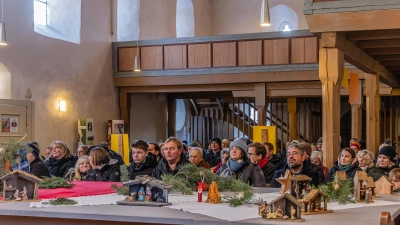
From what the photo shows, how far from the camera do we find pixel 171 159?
693 centimetres

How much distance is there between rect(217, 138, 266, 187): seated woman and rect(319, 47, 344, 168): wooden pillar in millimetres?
2461

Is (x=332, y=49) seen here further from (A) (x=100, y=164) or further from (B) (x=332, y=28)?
(A) (x=100, y=164)

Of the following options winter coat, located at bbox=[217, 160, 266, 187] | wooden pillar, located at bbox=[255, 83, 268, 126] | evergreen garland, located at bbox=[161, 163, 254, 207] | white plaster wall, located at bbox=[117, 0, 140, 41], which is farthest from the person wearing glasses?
white plaster wall, located at bbox=[117, 0, 140, 41]

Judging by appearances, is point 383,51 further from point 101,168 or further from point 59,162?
point 101,168

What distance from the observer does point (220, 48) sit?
63.6ft

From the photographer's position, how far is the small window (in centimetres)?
1872

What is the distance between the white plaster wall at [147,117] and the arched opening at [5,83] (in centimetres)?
666

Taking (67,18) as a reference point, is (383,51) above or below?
below

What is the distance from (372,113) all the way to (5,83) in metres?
8.98

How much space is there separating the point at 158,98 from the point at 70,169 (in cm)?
1456

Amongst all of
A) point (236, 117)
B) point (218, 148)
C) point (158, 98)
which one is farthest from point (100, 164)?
point (236, 117)

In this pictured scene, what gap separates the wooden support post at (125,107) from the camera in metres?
21.1

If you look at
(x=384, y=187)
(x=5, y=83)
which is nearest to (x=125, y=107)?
(x=5, y=83)

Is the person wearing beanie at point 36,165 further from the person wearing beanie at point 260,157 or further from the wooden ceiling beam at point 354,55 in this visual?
the wooden ceiling beam at point 354,55
